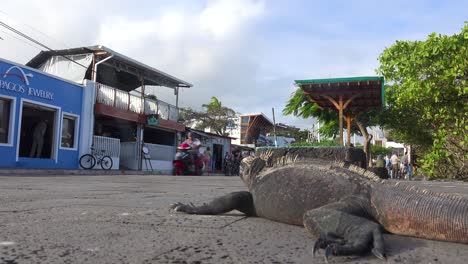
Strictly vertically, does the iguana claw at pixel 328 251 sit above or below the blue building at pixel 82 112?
below

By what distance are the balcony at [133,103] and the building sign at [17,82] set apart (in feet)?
12.5

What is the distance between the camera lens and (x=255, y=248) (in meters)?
1.95

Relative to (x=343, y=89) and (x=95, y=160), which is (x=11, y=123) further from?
(x=343, y=89)

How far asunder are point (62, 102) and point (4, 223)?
16151 millimetres

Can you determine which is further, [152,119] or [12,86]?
[152,119]

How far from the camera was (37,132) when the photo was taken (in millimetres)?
16125

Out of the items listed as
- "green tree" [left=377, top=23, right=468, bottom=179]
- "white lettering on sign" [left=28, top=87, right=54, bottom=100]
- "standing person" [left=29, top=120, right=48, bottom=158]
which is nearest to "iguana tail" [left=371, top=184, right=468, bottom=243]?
"green tree" [left=377, top=23, right=468, bottom=179]

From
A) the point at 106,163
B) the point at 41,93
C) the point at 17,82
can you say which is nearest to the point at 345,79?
the point at 106,163

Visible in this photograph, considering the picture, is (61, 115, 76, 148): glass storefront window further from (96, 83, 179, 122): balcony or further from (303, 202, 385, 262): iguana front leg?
(303, 202, 385, 262): iguana front leg

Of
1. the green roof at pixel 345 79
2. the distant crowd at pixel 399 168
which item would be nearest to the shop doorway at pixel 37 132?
the green roof at pixel 345 79

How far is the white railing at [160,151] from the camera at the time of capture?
22791 mm

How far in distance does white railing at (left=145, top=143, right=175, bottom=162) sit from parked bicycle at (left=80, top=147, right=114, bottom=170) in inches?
130

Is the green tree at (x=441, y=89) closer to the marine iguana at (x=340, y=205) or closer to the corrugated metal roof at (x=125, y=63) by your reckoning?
the marine iguana at (x=340, y=205)

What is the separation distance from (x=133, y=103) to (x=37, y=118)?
551 centimetres
